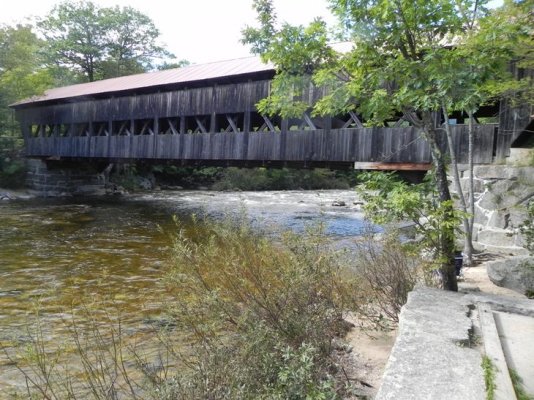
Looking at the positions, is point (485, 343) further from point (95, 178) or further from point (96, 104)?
point (95, 178)

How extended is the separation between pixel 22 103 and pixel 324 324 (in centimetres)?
2027

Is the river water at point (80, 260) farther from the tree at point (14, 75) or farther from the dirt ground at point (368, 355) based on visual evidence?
the tree at point (14, 75)

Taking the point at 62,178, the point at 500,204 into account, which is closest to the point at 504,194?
the point at 500,204

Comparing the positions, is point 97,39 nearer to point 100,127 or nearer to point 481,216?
point 100,127

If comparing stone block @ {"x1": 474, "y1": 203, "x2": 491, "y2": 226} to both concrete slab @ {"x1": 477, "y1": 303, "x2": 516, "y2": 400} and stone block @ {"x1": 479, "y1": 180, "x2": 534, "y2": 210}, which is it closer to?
stone block @ {"x1": 479, "y1": 180, "x2": 534, "y2": 210}

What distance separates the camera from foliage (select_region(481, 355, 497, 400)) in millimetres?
1730

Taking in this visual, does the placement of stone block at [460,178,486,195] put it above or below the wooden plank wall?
below

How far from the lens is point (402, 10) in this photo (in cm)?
284

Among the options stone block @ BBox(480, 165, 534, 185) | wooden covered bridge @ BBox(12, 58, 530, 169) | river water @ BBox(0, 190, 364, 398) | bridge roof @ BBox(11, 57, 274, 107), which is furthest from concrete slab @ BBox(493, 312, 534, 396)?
bridge roof @ BBox(11, 57, 274, 107)

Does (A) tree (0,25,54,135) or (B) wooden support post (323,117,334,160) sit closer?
(B) wooden support post (323,117,334,160)

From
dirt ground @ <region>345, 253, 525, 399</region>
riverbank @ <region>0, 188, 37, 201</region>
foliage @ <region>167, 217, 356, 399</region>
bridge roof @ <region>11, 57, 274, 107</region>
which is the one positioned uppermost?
bridge roof @ <region>11, 57, 274, 107</region>

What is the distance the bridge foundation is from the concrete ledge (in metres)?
19.7

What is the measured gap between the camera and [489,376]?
73.3 inches

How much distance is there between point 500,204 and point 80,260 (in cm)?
675
